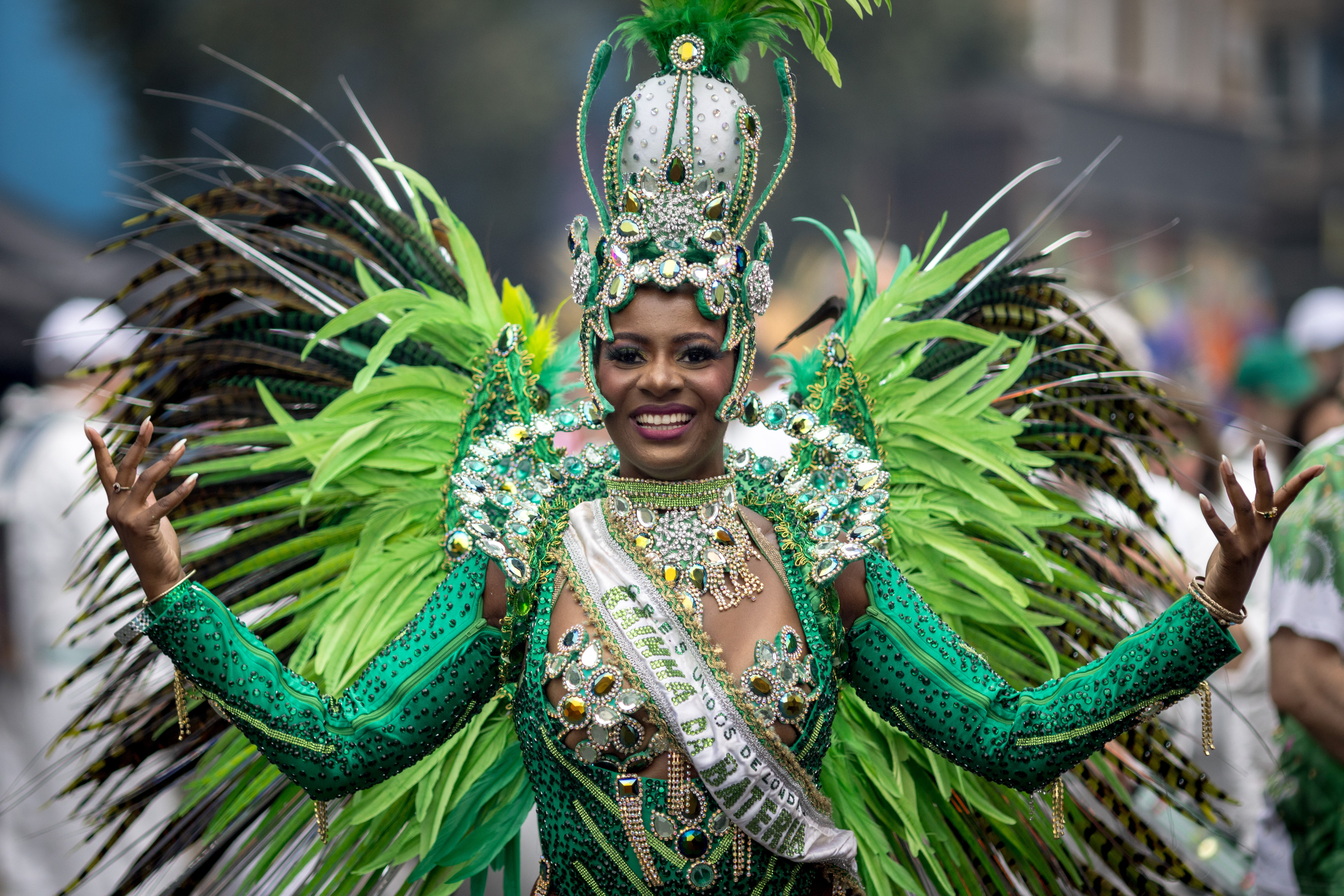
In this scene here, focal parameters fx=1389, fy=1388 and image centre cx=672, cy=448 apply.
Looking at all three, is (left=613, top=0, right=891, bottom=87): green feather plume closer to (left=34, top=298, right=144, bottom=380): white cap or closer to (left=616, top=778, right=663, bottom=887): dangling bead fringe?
(left=616, top=778, right=663, bottom=887): dangling bead fringe

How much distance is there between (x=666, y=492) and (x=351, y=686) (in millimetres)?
672

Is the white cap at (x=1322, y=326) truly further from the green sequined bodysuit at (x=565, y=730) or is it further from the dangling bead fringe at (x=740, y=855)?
the dangling bead fringe at (x=740, y=855)

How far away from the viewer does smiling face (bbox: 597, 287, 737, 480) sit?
2.37 meters

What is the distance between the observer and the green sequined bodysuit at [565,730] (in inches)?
91.4

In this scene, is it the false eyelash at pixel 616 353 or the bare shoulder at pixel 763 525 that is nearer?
the false eyelash at pixel 616 353

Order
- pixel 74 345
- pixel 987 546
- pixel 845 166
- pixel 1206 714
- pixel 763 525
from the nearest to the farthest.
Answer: pixel 1206 714 → pixel 763 525 → pixel 987 546 → pixel 74 345 → pixel 845 166

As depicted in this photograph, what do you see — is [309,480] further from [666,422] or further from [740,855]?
[740,855]

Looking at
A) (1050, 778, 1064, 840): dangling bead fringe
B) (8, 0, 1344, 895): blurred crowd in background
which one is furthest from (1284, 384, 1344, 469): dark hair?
(1050, 778, 1064, 840): dangling bead fringe

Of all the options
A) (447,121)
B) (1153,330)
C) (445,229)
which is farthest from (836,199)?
(445,229)

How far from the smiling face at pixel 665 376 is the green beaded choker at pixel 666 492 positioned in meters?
0.09

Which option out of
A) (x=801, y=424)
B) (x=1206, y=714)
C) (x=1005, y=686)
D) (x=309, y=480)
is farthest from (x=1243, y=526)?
(x=309, y=480)

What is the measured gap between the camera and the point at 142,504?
2.17m

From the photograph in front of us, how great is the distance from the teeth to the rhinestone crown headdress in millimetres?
64

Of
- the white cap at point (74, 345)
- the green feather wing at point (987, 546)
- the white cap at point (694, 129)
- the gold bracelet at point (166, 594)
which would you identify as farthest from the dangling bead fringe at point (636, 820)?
the white cap at point (74, 345)
